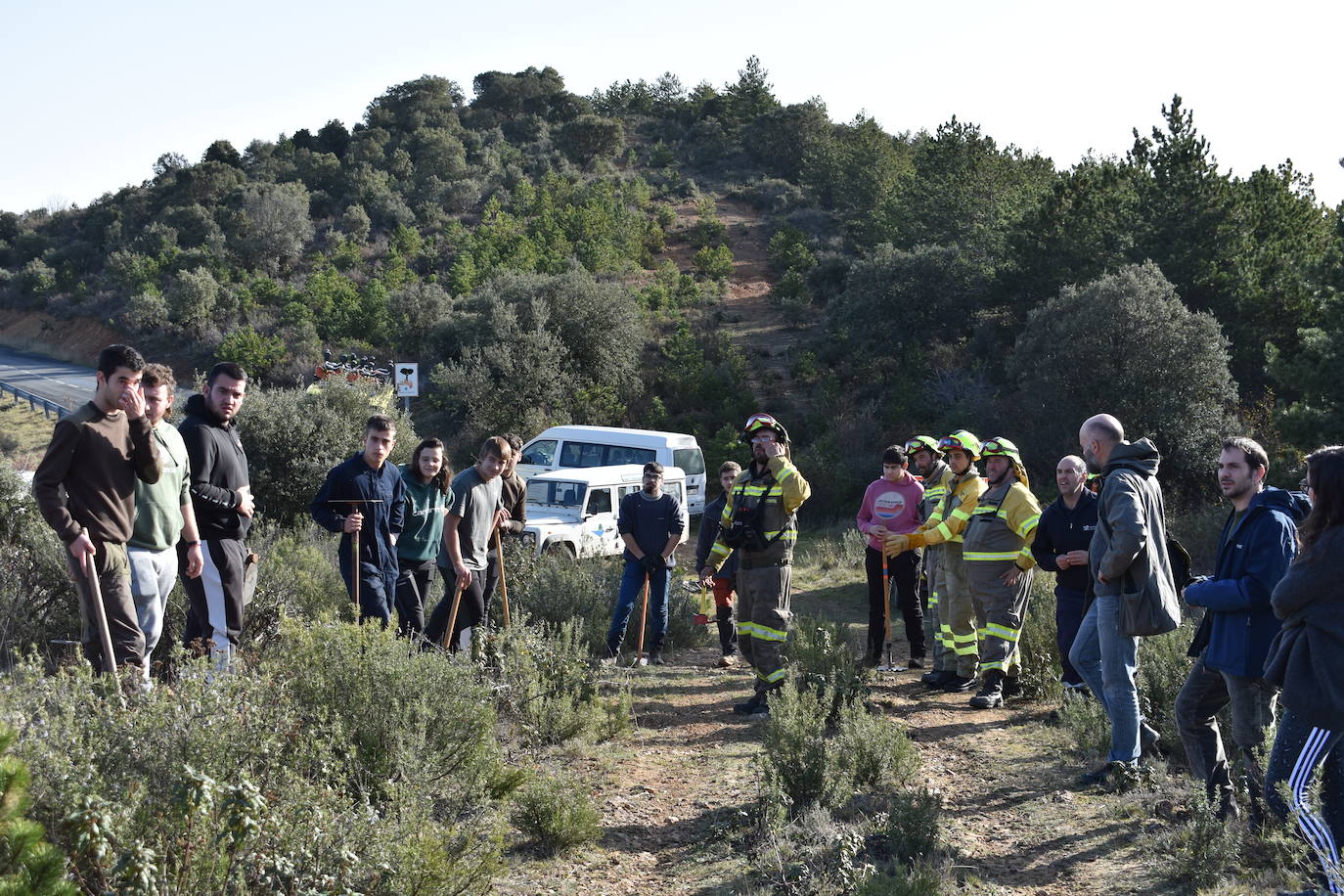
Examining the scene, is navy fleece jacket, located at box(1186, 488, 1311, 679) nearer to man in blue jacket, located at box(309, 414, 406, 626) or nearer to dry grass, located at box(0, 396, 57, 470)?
man in blue jacket, located at box(309, 414, 406, 626)

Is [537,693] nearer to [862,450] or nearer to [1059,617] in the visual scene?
[1059,617]

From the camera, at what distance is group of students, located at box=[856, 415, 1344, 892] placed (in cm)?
387

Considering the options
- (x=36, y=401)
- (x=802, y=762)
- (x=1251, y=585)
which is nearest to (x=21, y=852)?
(x=802, y=762)

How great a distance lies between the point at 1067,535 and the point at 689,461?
14300 mm

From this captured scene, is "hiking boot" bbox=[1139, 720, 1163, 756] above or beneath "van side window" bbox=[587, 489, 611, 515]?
beneath

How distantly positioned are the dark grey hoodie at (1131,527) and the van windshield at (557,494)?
10087 mm

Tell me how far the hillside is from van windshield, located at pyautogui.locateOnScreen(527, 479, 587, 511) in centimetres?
953

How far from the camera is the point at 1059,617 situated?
22.0ft

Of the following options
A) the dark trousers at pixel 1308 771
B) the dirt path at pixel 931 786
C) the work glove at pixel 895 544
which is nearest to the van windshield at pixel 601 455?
the work glove at pixel 895 544

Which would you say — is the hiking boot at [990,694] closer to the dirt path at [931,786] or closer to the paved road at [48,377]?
the dirt path at [931,786]

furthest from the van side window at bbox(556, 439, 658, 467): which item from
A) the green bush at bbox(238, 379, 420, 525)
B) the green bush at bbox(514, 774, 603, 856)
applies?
the green bush at bbox(514, 774, 603, 856)

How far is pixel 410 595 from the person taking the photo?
23.3ft

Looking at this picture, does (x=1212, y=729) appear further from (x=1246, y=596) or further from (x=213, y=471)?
(x=213, y=471)

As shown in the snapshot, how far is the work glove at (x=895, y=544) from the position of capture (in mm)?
8070
